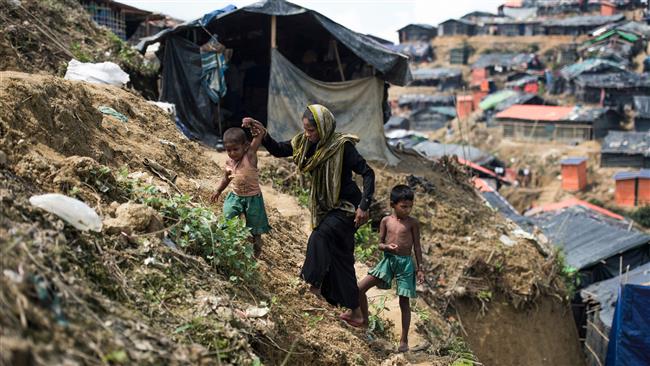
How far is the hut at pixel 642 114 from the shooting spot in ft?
108

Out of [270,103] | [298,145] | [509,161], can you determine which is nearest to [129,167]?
[298,145]

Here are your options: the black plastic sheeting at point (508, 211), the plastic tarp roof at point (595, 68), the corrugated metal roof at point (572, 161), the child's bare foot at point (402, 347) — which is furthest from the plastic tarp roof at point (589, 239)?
the plastic tarp roof at point (595, 68)

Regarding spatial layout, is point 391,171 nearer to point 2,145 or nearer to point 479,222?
point 479,222

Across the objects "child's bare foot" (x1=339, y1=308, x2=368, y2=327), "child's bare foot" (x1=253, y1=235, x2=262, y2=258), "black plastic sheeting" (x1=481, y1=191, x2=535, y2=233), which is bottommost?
"black plastic sheeting" (x1=481, y1=191, x2=535, y2=233)

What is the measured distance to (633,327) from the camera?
30.4ft

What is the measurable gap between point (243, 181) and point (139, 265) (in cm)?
137

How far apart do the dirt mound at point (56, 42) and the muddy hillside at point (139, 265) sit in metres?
1.63

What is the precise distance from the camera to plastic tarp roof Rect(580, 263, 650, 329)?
11.0 m

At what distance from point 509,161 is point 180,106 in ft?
87.6

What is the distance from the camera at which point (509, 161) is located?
34344 mm

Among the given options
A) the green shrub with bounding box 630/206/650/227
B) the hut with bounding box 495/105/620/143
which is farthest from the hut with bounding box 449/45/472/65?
the green shrub with bounding box 630/206/650/227

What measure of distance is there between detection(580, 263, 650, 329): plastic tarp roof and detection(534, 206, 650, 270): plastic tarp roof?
3.65 ft

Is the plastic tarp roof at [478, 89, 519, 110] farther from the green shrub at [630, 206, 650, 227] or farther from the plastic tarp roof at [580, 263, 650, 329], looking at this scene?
the plastic tarp roof at [580, 263, 650, 329]

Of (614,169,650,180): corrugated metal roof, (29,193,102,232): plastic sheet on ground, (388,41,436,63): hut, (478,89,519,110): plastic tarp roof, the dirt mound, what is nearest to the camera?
(29,193,102,232): plastic sheet on ground
